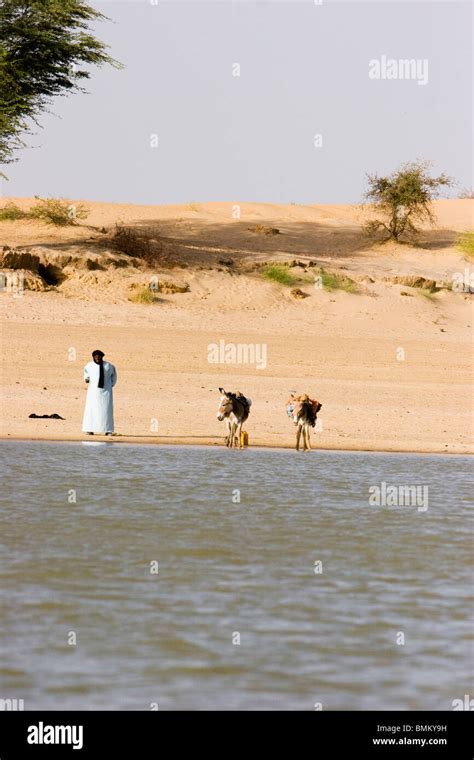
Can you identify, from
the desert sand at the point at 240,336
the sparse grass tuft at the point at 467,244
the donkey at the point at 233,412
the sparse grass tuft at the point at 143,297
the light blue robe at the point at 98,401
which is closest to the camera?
the donkey at the point at 233,412

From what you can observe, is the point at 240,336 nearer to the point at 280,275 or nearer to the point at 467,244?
the point at 280,275

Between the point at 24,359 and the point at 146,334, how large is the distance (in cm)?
374

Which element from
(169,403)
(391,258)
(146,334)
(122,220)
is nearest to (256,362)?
(146,334)

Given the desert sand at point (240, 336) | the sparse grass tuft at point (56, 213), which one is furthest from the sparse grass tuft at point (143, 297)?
the sparse grass tuft at point (56, 213)

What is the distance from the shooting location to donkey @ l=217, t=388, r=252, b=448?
19500 millimetres

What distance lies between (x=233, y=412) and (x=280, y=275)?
55.2 feet

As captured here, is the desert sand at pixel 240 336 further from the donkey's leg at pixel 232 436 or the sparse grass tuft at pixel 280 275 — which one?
the donkey's leg at pixel 232 436

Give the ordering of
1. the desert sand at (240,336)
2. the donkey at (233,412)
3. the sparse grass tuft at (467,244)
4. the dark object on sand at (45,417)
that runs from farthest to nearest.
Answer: the sparse grass tuft at (467,244), the desert sand at (240,336), the dark object on sand at (45,417), the donkey at (233,412)

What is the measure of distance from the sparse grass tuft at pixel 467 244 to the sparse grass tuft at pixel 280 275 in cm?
1048

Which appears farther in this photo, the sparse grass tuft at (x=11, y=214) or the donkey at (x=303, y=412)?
the sparse grass tuft at (x=11, y=214)

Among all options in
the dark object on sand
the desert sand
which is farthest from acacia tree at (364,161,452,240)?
the dark object on sand

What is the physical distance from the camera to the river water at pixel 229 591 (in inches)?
295

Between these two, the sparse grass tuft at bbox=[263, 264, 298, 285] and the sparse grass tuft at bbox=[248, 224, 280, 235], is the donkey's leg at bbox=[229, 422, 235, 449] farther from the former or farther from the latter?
the sparse grass tuft at bbox=[248, 224, 280, 235]

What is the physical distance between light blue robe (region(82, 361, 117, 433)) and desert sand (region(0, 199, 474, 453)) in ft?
1.18
